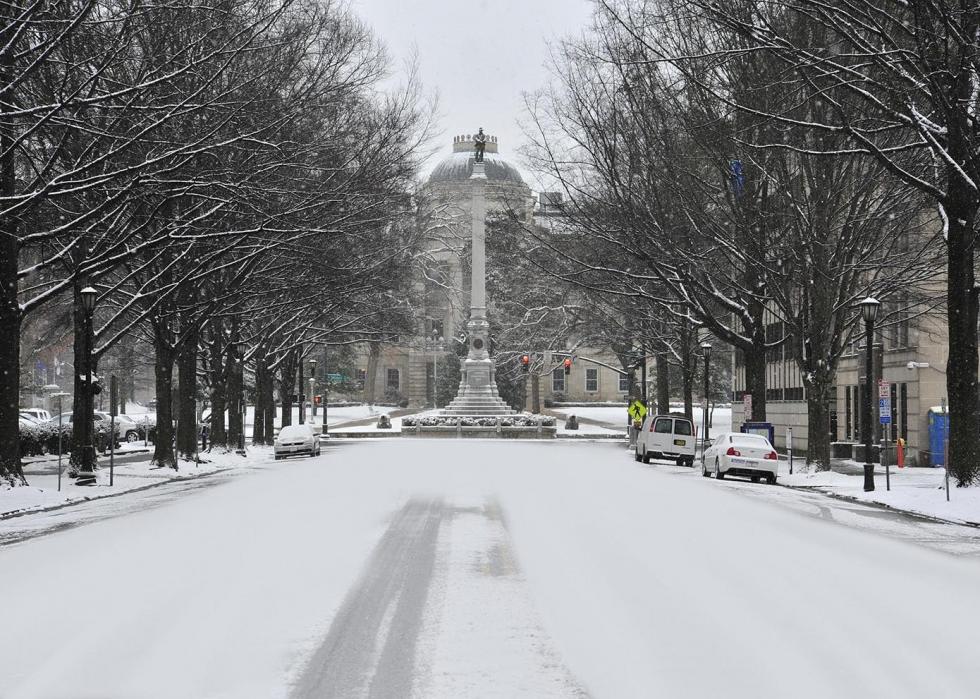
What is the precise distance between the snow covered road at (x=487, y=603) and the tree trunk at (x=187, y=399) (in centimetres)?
1712

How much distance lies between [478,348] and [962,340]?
166ft

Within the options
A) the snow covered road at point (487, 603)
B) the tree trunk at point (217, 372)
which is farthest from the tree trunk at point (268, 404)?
the snow covered road at point (487, 603)

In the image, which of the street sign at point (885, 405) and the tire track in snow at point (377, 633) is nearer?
the tire track in snow at point (377, 633)

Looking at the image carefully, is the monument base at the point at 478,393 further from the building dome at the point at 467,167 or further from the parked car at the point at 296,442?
the building dome at the point at 467,167

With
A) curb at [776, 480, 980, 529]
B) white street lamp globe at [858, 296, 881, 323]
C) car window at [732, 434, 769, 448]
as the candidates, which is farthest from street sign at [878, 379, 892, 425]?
white street lamp globe at [858, 296, 881, 323]

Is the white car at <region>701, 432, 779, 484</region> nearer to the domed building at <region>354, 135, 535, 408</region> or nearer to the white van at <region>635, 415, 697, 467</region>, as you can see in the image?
the white van at <region>635, 415, 697, 467</region>

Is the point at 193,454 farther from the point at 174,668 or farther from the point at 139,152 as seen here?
the point at 174,668

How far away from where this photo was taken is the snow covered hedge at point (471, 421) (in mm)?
68000

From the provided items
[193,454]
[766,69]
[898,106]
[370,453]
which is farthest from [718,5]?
[370,453]

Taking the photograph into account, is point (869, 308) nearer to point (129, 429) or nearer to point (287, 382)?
point (287, 382)

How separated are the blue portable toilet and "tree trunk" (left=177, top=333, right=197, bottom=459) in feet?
74.2

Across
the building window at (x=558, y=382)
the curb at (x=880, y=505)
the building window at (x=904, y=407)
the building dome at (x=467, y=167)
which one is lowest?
the curb at (x=880, y=505)

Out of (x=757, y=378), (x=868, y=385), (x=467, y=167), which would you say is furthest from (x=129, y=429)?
(x=467, y=167)

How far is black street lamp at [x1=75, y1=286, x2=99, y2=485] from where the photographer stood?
2942 cm
